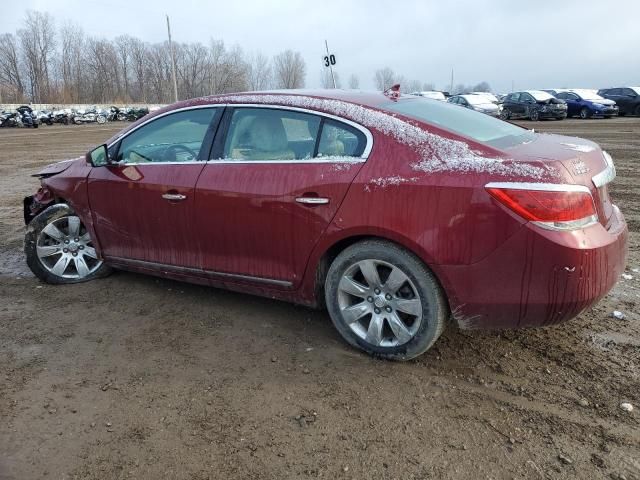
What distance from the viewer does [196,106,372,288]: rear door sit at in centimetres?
329

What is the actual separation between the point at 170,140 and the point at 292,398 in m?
2.27

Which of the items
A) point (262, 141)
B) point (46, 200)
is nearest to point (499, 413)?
point (262, 141)

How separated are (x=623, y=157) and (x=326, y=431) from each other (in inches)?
461

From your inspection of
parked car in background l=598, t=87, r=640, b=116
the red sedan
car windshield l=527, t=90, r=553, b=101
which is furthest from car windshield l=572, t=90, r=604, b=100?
the red sedan

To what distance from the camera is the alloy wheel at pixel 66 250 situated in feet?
15.5

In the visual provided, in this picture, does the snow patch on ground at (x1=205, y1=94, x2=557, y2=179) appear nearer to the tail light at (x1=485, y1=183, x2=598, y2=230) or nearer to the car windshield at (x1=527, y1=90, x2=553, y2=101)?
the tail light at (x1=485, y1=183, x2=598, y2=230)

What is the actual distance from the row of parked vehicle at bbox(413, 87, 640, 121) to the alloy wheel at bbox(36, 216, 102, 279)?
23.3 meters

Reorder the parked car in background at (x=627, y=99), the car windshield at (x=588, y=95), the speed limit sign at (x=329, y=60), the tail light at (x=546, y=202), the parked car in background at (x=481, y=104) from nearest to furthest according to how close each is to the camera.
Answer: the tail light at (x=546, y=202)
the speed limit sign at (x=329, y=60)
the parked car in background at (x=481, y=104)
the car windshield at (x=588, y=95)
the parked car in background at (x=627, y=99)

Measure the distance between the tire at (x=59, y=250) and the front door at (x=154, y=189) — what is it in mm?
372

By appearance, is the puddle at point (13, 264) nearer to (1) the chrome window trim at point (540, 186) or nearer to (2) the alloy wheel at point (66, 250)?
(2) the alloy wheel at point (66, 250)

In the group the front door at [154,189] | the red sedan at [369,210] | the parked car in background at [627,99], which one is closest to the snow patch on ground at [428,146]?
the red sedan at [369,210]

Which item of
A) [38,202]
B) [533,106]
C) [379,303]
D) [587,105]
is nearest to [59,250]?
[38,202]

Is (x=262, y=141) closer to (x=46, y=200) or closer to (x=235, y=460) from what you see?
(x=235, y=460)

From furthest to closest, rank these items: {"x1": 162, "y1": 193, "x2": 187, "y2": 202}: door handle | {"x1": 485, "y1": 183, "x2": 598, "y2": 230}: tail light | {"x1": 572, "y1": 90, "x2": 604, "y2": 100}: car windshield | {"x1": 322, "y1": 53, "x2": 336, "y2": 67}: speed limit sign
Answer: {"x1": 572, "y1": 90, "x2": 604, "y2": 100}: car windshield
{"x1": 322, "y1": 53, "x2": 336, "y2": 67}: speed limit sign
{"x1": 162, "y1": 193, "x2": 187, "y2": 202}: door handle
{"x1": 485, "y1": 183, "x2": 598, "y2": 230}: tail light
